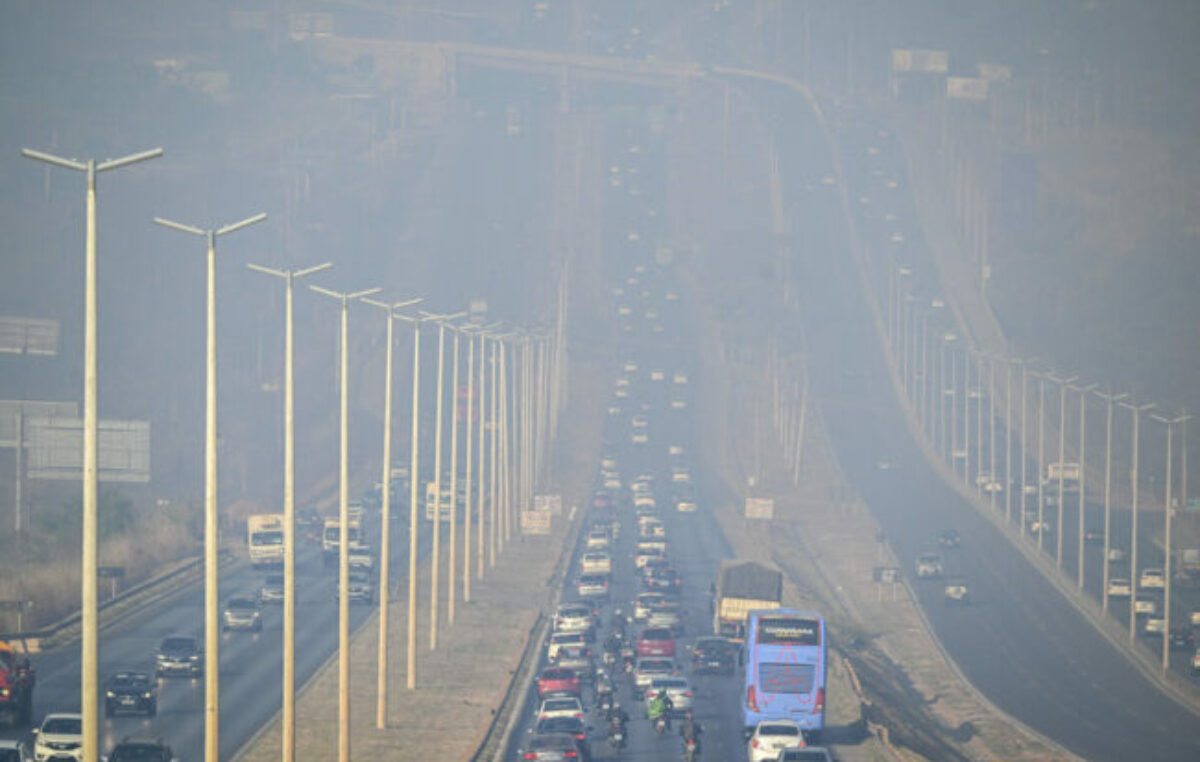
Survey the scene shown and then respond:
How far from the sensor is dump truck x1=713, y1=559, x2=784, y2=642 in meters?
87.4

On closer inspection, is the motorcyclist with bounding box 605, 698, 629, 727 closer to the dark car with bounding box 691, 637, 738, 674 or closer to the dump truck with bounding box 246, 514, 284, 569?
the dark car with bounding box 691, 637, 738, 674

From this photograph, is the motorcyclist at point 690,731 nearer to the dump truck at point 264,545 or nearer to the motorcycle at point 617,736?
the motorcycle at point 617,736

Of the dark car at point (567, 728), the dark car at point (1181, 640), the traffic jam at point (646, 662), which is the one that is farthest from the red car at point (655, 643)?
the dark car at point (1181, 640)

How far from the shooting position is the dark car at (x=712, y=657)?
77.0 m

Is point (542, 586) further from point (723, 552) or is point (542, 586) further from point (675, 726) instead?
point (675, 726)

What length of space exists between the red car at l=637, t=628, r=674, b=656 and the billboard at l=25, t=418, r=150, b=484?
2582cm

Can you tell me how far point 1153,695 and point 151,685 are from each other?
48488 millimetres

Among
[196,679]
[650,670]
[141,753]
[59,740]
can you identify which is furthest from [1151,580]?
[141,753]

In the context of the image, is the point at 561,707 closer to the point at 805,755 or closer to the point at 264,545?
the point at 805,755

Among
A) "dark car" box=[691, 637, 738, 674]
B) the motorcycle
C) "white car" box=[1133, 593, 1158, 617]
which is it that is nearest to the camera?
the motorcycle

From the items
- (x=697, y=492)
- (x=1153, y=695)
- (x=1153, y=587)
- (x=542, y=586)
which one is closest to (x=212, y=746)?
(x=1153, y=695)

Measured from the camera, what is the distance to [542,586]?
109938 millimetres

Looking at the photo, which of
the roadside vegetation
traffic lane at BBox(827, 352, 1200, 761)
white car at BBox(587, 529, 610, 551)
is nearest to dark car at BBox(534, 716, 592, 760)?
traffic lane at BBox(827, 352, 1200, 761)

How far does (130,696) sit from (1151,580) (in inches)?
2907
